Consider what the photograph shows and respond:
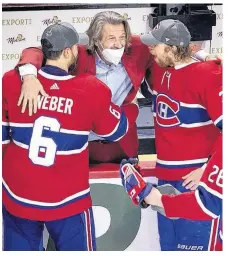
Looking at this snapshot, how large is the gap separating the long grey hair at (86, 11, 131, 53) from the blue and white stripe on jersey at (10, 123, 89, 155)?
400 mm

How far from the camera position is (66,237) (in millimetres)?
2174

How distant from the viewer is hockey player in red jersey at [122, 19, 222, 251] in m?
2.18

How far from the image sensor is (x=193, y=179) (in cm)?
223

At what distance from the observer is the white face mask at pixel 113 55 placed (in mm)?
2266

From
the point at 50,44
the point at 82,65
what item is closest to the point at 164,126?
the point at 82,65

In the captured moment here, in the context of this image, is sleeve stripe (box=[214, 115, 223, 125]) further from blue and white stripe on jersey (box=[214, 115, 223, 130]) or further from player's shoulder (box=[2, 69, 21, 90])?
player's shoulder (box=[2, 69, 21, 90])

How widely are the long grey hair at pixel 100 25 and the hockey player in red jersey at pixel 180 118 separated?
89mm

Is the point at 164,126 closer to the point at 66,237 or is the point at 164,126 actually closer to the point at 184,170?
the point at 184,170

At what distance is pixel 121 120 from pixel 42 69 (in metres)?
0.35

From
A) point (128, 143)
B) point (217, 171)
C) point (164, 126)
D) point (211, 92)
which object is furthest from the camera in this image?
point (128, 143)

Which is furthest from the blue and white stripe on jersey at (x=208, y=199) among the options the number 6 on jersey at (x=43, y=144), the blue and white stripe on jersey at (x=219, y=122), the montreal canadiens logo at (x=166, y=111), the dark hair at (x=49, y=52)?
the dark hair at (x=49, y=52)

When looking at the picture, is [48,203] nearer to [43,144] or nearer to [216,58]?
[43,144]

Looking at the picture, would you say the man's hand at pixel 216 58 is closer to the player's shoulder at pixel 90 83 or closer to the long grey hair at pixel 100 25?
the long grey hair at pixel 100 25

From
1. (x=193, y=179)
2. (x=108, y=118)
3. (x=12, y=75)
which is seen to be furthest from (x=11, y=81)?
(x=193, y=179)
